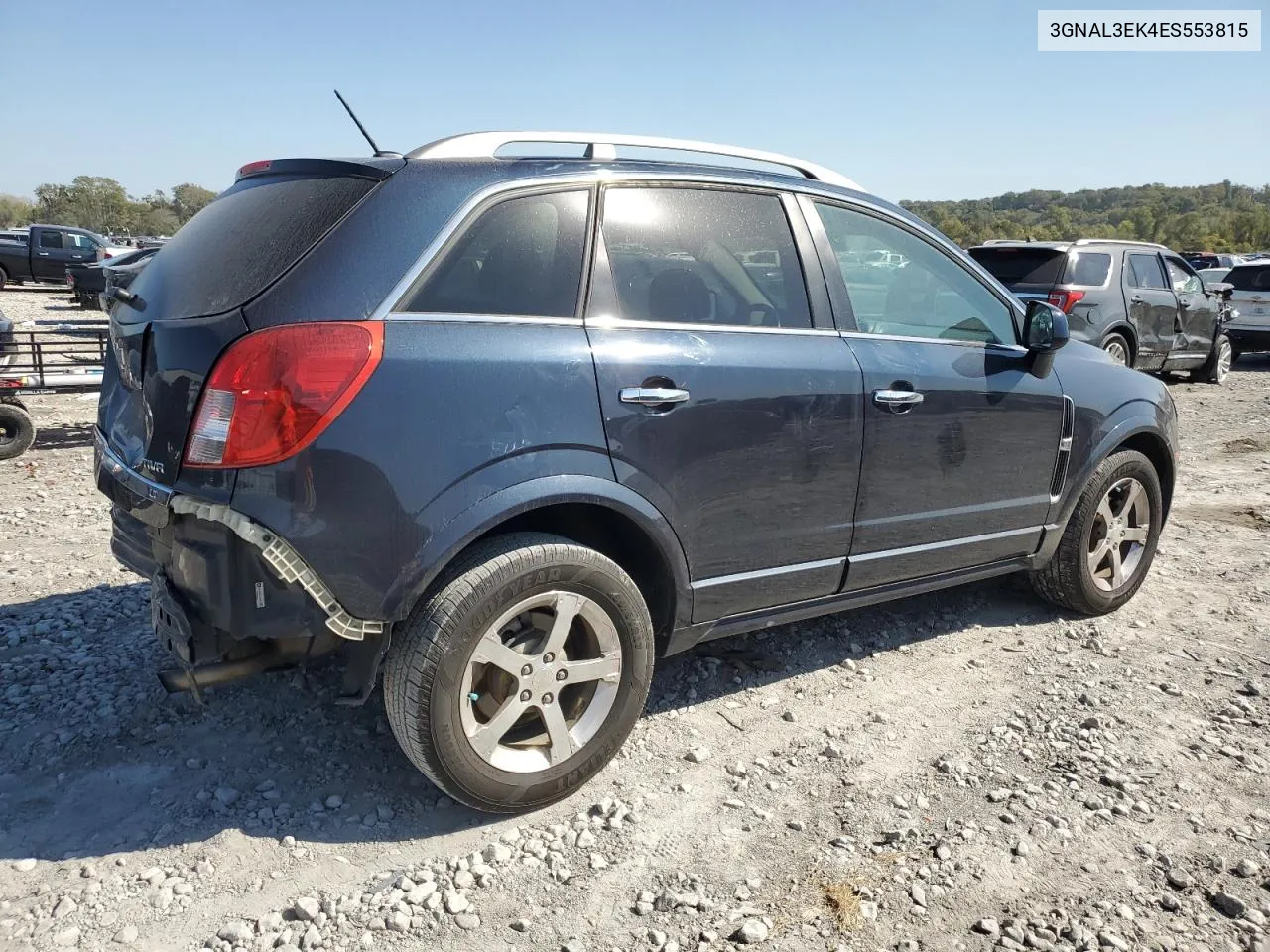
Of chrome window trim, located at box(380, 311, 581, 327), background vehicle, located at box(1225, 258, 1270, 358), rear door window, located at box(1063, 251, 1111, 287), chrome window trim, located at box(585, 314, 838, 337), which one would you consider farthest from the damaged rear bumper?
background vehicle, located at box(1225, 258, 1270, 358)

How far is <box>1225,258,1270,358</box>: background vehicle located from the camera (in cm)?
1516

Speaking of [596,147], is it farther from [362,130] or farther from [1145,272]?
[1145,272]

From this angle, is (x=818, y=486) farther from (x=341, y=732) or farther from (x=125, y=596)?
(x=125, y=596)

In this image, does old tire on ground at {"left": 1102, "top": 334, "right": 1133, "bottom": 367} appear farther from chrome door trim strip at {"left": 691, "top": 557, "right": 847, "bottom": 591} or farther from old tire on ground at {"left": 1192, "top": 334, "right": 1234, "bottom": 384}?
chrome door trim strip at {"left": 691, "top": 557, "right": 847, "bottom": 591}

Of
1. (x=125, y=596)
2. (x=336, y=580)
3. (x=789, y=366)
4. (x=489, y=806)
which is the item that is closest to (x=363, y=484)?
(x=336, y=580)

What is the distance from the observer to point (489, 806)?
113 inches

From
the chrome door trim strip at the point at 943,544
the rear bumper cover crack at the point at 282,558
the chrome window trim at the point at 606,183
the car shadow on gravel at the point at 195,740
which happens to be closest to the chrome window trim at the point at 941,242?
the chrome window trim at the point at 606,183

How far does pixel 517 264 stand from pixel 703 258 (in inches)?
27.8

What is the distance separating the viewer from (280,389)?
2.47 m

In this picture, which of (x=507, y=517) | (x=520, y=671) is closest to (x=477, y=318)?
(x=507, y=517)

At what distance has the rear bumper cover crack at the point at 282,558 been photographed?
2482 millimetres

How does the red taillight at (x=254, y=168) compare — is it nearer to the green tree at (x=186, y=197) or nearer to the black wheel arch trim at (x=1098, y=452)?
the black wheel arch trim at (x=1098, y=452)

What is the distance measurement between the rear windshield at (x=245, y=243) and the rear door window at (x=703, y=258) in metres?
0.82

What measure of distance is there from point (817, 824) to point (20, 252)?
28816mm
